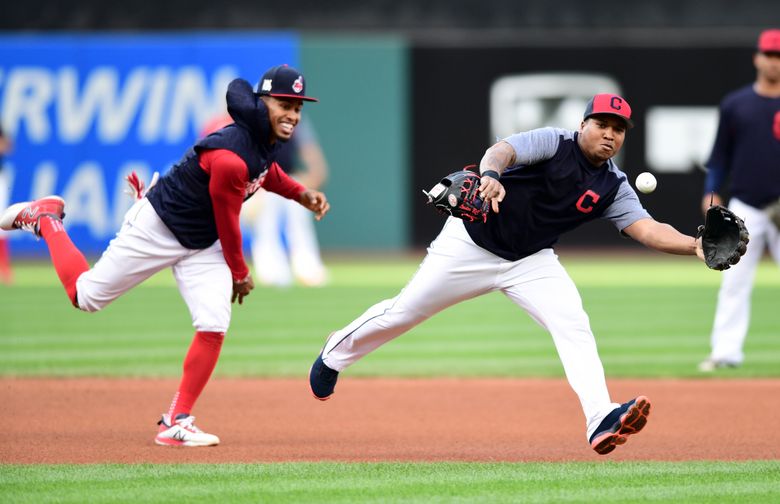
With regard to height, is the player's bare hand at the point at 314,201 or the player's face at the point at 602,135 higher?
the player's face at the point at 602,135

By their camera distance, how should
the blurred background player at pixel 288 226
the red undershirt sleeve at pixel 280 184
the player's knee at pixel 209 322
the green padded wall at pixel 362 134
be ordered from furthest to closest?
the green padded wall at pixel 362 134 < the blurred background player at pixel 288 226 < the red undershirt sleeve at pixel 280 184 < the player's knee at pixel 209 322

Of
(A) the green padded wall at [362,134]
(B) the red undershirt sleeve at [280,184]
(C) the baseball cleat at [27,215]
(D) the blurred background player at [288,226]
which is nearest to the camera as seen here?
(B) the red undershirt sleeve at [280,184]

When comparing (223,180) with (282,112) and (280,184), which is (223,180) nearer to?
(282,112)

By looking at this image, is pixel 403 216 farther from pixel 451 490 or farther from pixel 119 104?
pixel 451 490

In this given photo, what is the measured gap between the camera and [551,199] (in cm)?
634

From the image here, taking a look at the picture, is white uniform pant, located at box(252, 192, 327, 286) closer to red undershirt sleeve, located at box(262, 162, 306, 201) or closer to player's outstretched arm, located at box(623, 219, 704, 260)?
red undershirt sleeve, located at box(262, 162, 306, 201)

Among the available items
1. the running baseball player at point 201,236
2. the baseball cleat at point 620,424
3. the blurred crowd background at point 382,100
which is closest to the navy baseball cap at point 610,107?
the baseball cleat at point 620,424

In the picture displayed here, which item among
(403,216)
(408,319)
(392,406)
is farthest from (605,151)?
(403,216)

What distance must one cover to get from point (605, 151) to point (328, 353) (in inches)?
71.1

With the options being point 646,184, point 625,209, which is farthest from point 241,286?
point 646,184

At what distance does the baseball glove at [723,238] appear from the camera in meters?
5.93

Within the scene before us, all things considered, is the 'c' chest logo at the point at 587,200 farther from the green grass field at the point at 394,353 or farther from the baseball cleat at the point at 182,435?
the baseball cleat at the point at 182,435

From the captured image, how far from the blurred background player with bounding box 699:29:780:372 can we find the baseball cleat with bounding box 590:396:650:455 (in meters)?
3.92

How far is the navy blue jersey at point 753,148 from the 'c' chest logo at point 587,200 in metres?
3.51
